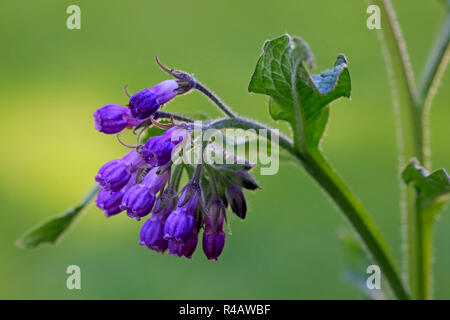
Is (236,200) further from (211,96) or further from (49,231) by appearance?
(49,231)

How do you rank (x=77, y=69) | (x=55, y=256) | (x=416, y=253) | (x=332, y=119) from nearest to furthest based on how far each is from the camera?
(x=416, y=253) → (x=55, y=256) → (x=332, y=119) → (x=77, y=69)

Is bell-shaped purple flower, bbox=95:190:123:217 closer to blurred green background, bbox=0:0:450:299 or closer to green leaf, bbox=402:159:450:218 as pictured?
green leaf, bbox=402:159:450:218

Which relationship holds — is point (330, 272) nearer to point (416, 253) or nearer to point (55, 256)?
point (55, 256)

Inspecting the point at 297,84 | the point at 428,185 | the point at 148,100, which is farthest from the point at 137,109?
the point at 428,185

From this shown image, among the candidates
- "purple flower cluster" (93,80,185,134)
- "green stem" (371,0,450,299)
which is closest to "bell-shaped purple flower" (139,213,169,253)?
"purple flower cluster" (93,80,185,134)

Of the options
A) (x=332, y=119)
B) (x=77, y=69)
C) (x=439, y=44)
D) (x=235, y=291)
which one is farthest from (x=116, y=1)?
(x=439, y=44)
